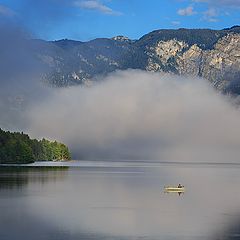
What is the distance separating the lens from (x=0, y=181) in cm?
12825

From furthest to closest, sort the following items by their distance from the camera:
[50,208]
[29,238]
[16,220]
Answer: [50,208]
[16,220]
[29,238]

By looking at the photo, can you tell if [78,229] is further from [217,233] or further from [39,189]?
[39,189]

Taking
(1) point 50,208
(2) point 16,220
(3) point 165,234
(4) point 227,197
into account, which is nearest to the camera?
(3) point 165,234

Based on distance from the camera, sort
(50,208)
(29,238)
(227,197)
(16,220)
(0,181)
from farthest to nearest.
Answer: (0,181)
(227,197)
(50,208)
(16,220)
(29,238)

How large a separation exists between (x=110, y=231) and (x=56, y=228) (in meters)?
5.85

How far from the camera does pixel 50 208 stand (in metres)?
81.2

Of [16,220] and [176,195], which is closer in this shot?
[16,220]

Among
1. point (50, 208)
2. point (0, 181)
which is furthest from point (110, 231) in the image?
point (0, 181)

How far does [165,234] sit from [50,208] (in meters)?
26.5

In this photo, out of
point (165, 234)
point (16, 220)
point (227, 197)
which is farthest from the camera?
point (227, 197)

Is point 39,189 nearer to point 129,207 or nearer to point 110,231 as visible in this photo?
point 129,207

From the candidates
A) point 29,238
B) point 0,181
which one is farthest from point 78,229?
point 0,181

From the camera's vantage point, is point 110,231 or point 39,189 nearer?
point 110,231

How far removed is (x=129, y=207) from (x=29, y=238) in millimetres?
32983
